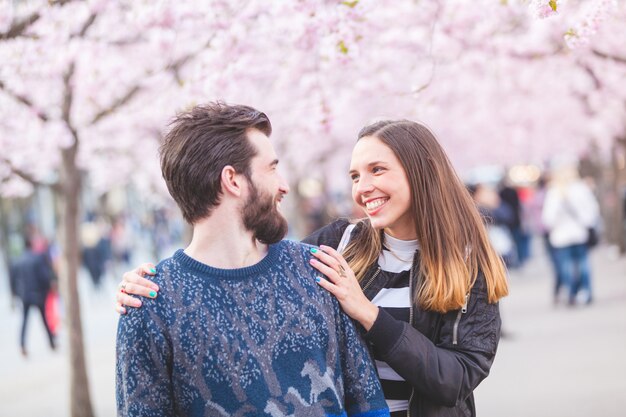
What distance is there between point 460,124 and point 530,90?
4.83 m

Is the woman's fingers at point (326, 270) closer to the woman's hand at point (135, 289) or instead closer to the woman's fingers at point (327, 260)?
the woman's fingers at point (327, 260)

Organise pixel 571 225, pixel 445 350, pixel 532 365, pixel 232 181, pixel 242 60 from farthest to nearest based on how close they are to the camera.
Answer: pixel 571 225
pixel 532 365
pixel 242 60
pixel 445 350
pixel 232 181

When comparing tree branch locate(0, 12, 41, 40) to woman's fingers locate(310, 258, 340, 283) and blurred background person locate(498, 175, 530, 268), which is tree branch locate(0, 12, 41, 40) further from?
blurred background person locate(498, 175, 530, 268)

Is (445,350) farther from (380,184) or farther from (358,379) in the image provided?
(380,184)

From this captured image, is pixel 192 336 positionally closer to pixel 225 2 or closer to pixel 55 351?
pixel 225 2

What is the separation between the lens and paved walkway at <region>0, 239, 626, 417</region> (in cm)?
604

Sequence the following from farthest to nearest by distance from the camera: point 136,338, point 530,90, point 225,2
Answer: point 530,90, point 225,2, point 136,338

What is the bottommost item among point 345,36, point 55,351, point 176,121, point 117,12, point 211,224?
point 55,351

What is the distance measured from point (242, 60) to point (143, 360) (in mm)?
3570

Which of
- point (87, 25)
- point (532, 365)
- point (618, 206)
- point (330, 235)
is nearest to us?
point (330, 235)

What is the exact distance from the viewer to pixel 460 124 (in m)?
19.0

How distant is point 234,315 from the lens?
6.85 feet

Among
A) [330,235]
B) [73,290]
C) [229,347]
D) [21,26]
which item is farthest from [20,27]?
[229,347]

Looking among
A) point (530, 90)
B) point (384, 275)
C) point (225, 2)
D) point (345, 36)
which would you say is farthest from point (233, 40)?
point (530, 90)
